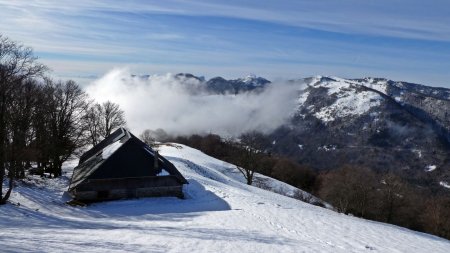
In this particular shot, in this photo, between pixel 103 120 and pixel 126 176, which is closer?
pixel 126 176

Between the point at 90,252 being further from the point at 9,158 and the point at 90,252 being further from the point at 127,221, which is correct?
the point at 9,158

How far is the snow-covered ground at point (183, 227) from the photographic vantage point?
2125 cm

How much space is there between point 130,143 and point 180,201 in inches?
309

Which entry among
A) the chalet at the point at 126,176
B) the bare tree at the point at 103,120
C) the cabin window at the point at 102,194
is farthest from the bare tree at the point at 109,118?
the cabin window at the point at 102,194

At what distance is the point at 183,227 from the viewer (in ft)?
92.4

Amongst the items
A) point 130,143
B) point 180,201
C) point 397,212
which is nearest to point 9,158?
point 130,143

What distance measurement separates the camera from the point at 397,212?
72.6 m

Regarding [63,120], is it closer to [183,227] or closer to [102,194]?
[102,194]

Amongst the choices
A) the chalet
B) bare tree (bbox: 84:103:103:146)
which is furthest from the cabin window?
bare tree (bbox: 84:103:103:146)

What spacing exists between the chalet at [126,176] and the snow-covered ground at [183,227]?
130 cm

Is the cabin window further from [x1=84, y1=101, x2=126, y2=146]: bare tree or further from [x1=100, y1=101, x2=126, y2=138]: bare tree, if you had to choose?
[x1=100, y1=101, x2=126, y2=138]: bare tree

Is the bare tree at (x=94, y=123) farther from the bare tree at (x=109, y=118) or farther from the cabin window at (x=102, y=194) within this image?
the cabin window at (x=102, y=194)

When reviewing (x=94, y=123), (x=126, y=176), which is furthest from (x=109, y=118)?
(x=126, y=176)

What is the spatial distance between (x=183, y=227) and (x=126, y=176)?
13.6 metres
